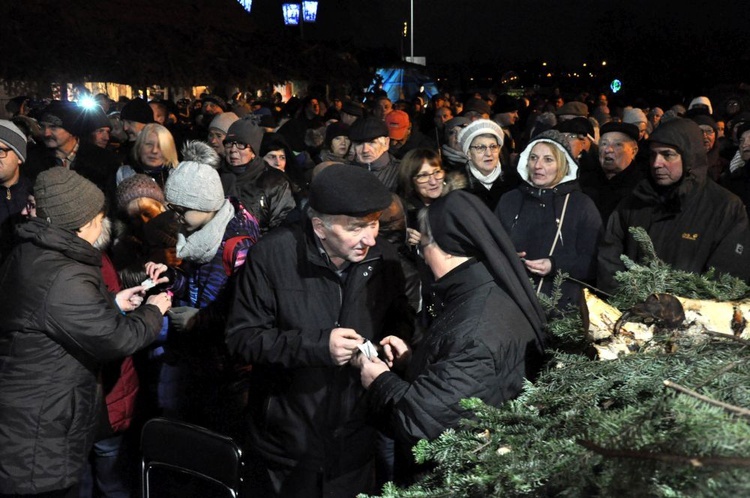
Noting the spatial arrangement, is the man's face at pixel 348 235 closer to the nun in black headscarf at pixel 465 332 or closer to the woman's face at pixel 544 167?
the nun in black headscarf at pixel 465 332

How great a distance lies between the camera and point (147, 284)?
167 inches

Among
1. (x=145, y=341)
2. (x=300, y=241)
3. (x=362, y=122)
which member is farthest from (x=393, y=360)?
(x=362, y=122)

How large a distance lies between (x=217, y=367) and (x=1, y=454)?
1409 millimetres

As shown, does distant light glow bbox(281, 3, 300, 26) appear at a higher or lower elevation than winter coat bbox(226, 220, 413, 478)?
higher

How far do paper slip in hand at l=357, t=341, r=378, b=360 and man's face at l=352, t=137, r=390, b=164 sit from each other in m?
4.03

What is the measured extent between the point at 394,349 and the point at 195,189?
1.79 metres

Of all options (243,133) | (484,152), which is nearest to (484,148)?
(484,152)

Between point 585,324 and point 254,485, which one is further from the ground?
point 585,324

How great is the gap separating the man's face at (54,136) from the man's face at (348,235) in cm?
472

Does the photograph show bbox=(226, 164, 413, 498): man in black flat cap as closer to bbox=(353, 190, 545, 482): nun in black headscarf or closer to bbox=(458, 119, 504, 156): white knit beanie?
bbox=(353, 190, 545, 482): nun in black headscarf

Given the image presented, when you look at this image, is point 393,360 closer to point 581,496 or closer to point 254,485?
point 254,485

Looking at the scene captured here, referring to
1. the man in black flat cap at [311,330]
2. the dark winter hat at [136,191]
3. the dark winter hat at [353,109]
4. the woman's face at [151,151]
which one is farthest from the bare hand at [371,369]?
the dark winter hat at [353,109]

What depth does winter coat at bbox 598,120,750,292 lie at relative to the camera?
4.42 m

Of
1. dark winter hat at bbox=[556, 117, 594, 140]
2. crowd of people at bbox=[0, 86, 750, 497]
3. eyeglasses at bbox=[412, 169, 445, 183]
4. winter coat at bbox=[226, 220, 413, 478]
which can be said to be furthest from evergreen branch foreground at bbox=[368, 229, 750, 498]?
dark winter hat at bbox=[556, 117, 594, 140]
